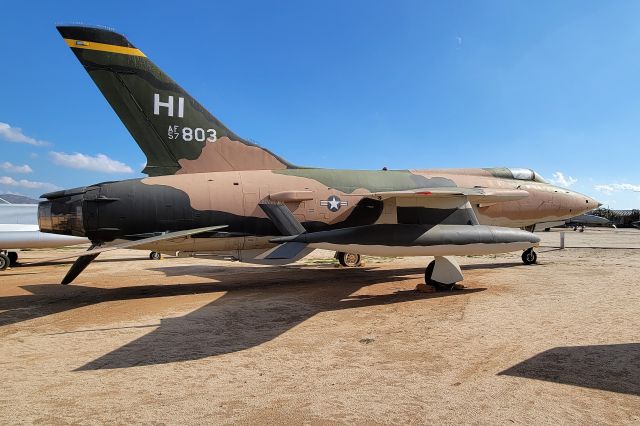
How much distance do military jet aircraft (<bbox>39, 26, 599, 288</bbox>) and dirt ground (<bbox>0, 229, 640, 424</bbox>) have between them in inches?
48.5

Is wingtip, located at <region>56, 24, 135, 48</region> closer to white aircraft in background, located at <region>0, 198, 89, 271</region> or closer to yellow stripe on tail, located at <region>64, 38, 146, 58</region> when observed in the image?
yellow stripe on tail, located at <region>64, 38, 146, 58</region>

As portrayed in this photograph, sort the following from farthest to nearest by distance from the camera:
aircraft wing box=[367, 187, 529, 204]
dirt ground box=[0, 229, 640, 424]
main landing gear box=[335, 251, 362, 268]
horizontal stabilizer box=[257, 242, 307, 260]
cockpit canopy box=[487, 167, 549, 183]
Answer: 1. main landing gear box=[335, 251, 362, 268]
2. cockpit canopy box=[487, 167, 549, 183]
3. aircraft wing box=[367, 187, 529, 204]
4. horizontal stabilizer box=[257, 242, 307, 260]
5. dirt ground box=[0, 229, 640, 424]


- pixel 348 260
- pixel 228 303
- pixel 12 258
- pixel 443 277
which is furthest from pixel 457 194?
pixel 12 258

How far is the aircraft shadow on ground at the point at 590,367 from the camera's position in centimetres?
382

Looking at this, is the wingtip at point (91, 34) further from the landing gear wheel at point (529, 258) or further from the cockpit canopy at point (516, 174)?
the landing gear wheel at point (529, 258)

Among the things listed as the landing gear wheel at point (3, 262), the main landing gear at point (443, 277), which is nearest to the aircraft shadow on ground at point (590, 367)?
the main landing gear at point (443, 277)

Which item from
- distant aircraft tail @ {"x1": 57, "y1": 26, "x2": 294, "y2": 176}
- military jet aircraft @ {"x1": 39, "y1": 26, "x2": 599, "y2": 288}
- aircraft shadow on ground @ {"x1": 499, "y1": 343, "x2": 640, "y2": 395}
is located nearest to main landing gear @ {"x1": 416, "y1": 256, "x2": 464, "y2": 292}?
military jet aircraft @ {"x1": 39, "y1": 26, "x2": 599, "y2": 288}

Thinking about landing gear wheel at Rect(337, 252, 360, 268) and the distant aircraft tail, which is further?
landing gear wheel at Rect(337, 252, 360, 268)

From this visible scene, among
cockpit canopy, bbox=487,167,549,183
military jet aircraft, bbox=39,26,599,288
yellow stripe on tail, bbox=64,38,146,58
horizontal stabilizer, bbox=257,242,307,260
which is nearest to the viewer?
horizontal stabilizer, bbox=257,242,307,260

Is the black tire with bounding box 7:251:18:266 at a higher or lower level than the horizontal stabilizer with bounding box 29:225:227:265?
lower

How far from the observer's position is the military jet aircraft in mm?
8117

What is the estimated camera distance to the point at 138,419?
3279 mm

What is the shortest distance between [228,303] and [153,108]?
203 inches

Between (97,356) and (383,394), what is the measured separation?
12.0ft
